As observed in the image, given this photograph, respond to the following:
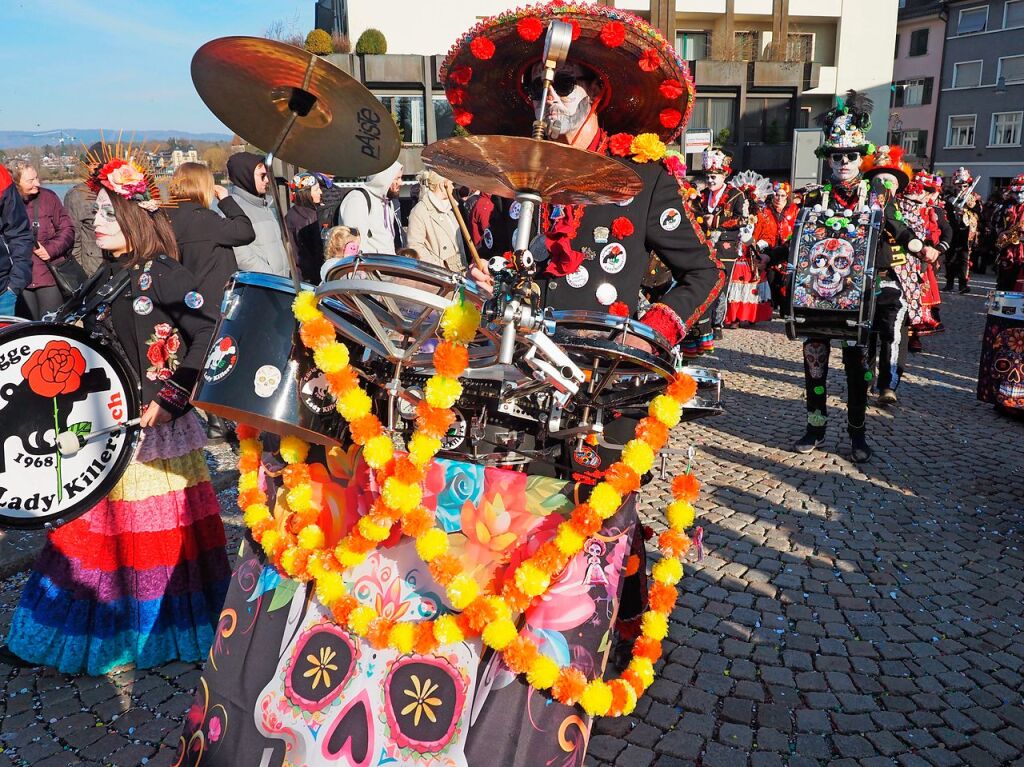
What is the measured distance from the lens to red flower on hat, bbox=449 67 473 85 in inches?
104

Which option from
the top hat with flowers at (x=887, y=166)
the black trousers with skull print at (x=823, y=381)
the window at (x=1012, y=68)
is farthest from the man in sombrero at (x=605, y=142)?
the window at (x=1012, y=68)

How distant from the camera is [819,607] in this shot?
3.54m

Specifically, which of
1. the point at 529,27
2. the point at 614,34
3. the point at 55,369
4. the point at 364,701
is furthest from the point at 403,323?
the point at 55,369

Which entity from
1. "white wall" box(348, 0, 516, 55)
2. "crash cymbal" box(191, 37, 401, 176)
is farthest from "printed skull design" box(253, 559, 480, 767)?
"white wall" box(348, 0, 516, 55)

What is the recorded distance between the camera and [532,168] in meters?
Result: 1.63

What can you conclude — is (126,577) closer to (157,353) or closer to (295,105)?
(157,353)

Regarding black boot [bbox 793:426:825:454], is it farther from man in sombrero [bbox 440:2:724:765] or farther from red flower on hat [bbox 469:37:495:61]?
red flower on hat [bbox 469:37:495:61]

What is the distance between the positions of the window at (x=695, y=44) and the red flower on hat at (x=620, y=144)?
28.5m

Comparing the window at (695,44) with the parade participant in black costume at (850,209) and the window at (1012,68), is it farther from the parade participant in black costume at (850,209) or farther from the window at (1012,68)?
the parade participant in black costume at (850,209)

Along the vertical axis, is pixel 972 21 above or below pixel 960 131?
above

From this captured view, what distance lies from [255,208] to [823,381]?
5005 millimetres

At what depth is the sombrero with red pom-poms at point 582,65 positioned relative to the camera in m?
2.33

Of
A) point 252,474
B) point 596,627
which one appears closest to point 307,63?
point 252,474

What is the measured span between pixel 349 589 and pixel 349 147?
1.19 m
